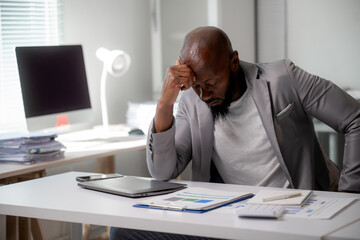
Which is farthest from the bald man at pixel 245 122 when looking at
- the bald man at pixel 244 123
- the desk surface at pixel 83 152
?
the desk surface at pixel 83 152

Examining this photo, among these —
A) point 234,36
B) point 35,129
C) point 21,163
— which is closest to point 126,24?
point 234,36

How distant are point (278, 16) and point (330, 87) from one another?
2.28m

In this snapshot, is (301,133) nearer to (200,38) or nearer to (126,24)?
(200,38)

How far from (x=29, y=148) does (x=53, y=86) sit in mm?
583

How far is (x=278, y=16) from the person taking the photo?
440 cm

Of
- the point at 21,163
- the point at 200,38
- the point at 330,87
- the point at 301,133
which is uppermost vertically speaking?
the point at 200,38

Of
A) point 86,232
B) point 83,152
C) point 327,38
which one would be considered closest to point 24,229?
point 83,152

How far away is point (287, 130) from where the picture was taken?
2.28 m

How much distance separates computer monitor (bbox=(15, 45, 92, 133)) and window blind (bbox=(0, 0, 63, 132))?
241mm

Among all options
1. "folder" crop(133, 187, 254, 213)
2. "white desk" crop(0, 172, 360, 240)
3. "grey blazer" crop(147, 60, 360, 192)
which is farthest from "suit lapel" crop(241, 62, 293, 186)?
"folder" crop(133, 187, 254, 213)

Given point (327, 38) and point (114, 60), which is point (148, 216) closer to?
point (114, 60)

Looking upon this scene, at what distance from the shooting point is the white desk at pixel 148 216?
1.48 m

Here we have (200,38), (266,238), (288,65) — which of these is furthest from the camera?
(288,65)

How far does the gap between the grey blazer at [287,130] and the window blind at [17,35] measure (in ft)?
4.84
